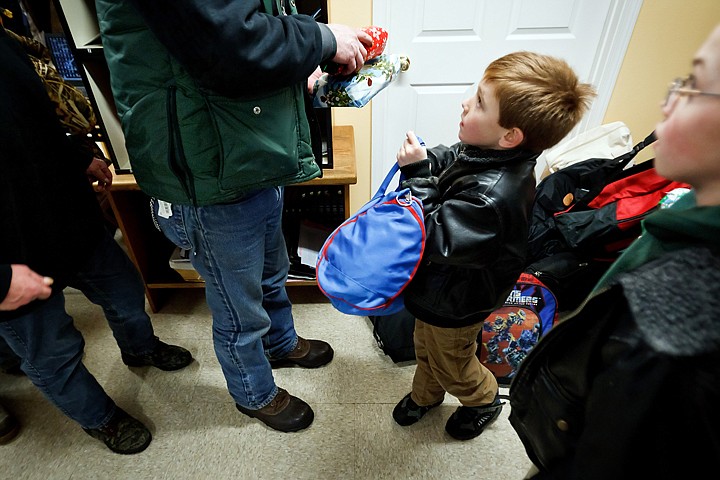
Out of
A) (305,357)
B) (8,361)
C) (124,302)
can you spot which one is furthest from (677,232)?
(8,361)

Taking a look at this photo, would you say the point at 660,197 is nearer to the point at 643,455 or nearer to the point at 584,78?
the point at 584,78

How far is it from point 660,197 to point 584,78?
70cm

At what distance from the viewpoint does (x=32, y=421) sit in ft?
4.57

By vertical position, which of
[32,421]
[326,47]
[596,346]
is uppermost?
[326,47]

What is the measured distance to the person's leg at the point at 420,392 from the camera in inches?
48.8

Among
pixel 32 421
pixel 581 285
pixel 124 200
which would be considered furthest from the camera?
pixel 581 285

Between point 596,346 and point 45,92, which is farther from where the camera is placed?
point 45,92

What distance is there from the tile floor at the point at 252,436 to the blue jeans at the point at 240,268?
0.18 meters

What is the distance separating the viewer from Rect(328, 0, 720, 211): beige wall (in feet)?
5.62

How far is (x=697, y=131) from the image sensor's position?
0.41 m

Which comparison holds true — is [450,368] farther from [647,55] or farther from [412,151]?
[647,55]

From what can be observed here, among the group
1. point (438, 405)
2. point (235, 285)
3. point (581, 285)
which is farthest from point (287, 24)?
point (581, 285)

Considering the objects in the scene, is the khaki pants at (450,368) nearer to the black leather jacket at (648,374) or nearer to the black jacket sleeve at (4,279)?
the black leather jacket at (648,374)

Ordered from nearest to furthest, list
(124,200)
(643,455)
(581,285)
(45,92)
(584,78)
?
(643,455)
(45,92)
(124,200)
(581,285)
(584,78)
